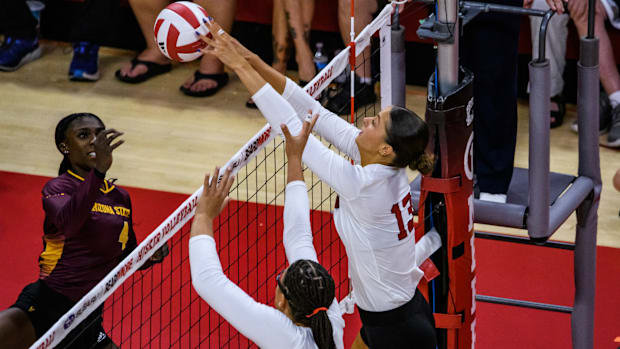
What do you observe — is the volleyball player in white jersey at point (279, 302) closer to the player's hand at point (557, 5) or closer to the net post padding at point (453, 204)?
the net post padding at point (453, 204)

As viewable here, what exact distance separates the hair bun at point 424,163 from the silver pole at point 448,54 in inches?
9.8

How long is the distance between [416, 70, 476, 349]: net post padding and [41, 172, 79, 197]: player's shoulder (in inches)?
57.2

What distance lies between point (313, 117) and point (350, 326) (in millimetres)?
2026

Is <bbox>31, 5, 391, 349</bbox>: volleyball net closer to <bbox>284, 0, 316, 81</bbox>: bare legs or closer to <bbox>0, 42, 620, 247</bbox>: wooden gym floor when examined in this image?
<bbox>0, 42, 620, 247</bbox>: wooden gym floor

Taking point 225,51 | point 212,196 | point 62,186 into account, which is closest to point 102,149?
point 62,186

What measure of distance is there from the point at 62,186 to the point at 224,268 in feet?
4.95

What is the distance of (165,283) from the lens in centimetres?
524

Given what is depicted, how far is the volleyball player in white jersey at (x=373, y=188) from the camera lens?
332cm

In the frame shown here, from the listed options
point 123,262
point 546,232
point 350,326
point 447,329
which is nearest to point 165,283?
point 350,326

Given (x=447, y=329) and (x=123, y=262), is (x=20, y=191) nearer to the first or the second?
(x=123, y=262)

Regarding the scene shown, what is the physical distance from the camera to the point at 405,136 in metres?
3.33

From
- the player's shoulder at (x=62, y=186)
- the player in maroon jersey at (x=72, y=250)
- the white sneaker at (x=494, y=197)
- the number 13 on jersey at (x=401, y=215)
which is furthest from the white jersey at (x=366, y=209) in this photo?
the player's shoulder at (x=62, y=186)

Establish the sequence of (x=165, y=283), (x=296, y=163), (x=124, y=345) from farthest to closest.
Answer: (x=165, y=283) < (x=124, y=345) < (x=296, y=163)

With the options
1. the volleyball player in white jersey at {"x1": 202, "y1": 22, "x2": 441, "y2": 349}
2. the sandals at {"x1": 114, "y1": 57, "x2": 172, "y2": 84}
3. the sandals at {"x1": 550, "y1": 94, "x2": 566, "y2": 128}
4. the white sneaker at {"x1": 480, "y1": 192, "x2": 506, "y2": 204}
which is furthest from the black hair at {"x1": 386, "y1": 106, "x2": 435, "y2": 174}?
the sandals at {"x1": 114, "y1": 57, "x2": 172, "y2": 84}
